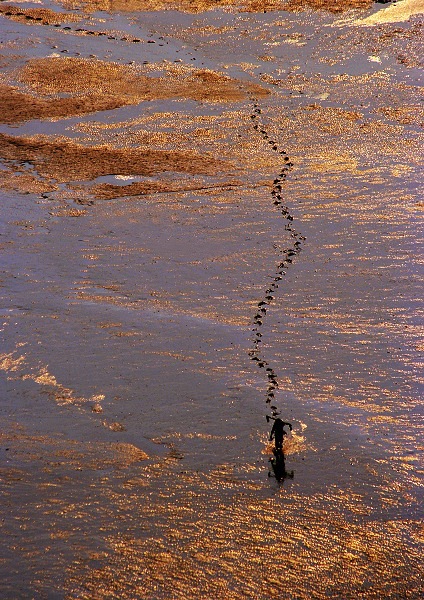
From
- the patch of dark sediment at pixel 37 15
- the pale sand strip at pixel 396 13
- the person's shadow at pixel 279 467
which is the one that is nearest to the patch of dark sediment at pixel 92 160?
the person's shadow at pixel 279 467

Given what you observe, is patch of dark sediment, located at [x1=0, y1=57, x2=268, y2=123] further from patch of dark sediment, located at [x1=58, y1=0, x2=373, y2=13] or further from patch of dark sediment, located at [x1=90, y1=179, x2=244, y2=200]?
patch of dark sediment, located at [x1=58, y1=0, x2=373, y2=13]

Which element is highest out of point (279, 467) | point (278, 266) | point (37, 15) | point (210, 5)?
point (210, 5)

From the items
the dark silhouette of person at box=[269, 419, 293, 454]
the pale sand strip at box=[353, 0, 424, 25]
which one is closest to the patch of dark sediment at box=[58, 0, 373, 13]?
the pale sand strip at box=[353, 0, 424, 25]

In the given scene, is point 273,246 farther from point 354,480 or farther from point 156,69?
point 156,69

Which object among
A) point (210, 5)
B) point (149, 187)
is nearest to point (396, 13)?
point (210, 5)

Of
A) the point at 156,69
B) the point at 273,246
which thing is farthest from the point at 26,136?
the point at 273,246

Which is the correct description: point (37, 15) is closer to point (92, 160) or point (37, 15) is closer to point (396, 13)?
point (396, 13)
